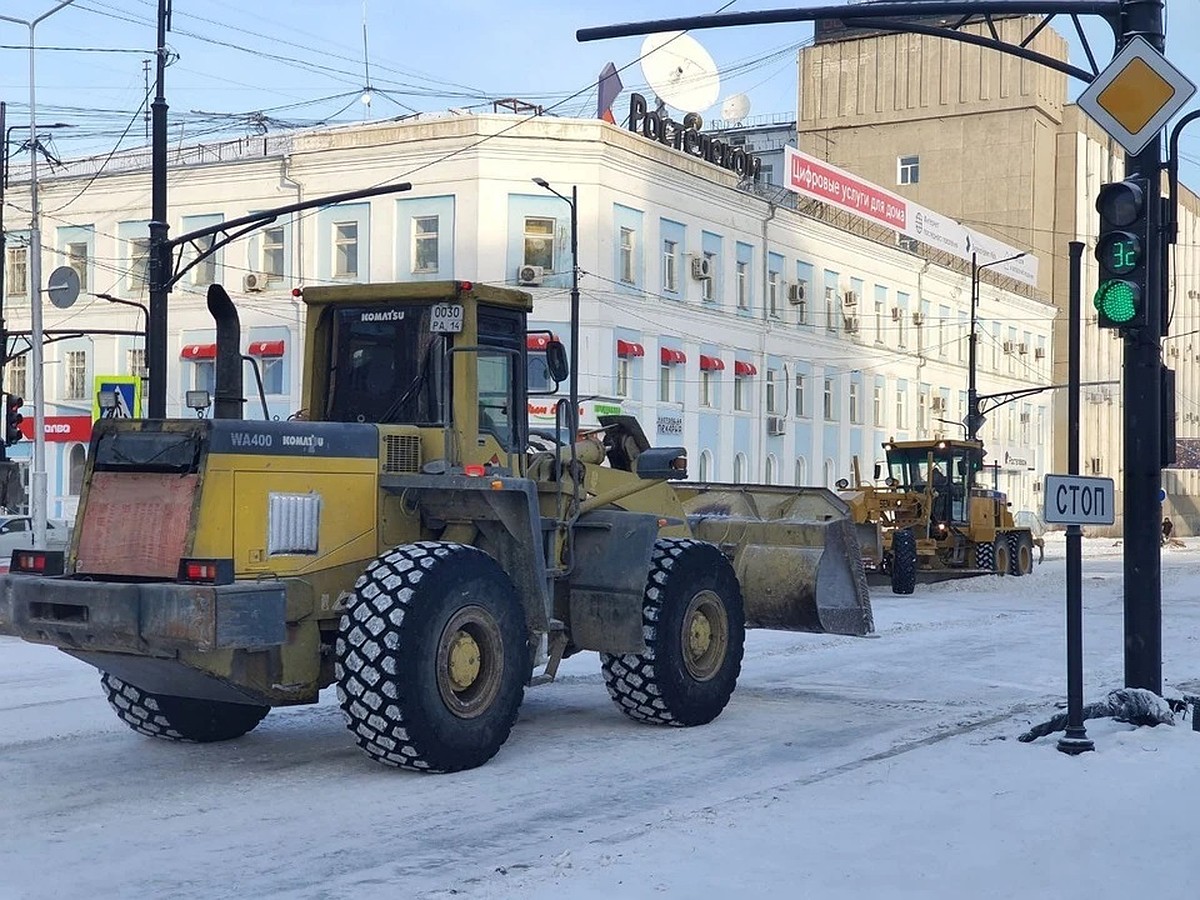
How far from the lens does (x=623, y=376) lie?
4522 cm

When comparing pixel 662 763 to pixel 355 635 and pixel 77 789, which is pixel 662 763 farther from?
pixel 77 789

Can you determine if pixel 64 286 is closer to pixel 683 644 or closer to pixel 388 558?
pixel 683 644

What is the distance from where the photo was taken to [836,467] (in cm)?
5716

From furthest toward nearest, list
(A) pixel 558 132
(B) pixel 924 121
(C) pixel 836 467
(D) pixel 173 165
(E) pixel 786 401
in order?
(B) pixel 924 121 < (C) pixel 836 467 < (E) pixel 786 401 < (D) pixel 173 165 < (A) pixel 558 132

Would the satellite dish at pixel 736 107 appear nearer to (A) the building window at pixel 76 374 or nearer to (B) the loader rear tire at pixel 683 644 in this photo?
(A) the building window at pixel 76 374

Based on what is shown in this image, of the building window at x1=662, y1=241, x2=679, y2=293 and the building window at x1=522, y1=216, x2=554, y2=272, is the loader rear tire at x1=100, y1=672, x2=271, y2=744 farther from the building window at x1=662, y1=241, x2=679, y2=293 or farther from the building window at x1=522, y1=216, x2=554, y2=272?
the building window at x1=662, y1=241, x2=679, y2=293

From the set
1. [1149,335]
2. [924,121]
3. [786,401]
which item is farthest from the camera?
[924,121]

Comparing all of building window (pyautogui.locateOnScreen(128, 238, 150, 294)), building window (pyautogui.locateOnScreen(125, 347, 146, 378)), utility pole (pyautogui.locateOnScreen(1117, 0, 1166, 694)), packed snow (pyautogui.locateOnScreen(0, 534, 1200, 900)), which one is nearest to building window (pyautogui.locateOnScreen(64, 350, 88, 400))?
building window (pyautogui.locateOnScreen(125, 347, 146, 378))

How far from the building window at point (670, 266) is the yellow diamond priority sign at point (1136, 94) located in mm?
36043

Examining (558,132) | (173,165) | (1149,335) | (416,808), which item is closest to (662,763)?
(416,808)

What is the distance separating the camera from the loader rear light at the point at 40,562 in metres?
9.82

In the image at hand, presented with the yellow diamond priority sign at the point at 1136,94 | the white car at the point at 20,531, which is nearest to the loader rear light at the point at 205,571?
the yellow diamond priority sign at the point at 1136,94

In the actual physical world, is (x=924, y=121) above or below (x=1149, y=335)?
above

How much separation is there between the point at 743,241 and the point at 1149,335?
131ft
